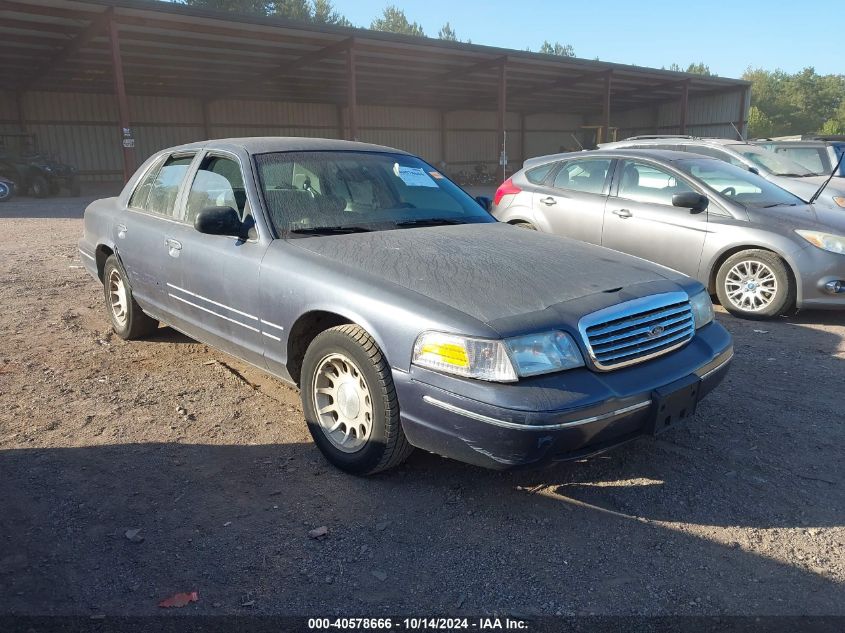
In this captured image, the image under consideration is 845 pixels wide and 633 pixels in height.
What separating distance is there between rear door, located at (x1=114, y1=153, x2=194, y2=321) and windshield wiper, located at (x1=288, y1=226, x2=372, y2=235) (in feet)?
4.19

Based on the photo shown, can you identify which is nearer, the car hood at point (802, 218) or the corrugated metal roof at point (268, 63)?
A: the car hood at point (802, 218)

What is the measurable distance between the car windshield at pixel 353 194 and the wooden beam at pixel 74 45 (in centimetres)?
1540

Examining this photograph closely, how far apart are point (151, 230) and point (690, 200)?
449 cm

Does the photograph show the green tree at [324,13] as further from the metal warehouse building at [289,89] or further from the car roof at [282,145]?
the car roof at [282,145]

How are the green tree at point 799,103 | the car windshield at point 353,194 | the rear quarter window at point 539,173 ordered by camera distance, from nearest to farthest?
the car windshield at point 353,194 < the rear quarter window at point 539,173 < the green tree at point 799,103

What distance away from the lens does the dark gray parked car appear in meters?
2.60

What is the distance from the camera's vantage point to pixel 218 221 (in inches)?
138

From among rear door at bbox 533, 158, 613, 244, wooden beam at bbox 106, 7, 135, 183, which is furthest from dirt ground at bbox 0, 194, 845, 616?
wooden beam at bbox 106, 7, 135, 183

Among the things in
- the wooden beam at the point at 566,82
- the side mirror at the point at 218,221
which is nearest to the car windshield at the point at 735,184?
the side mirror at the point at 218,221

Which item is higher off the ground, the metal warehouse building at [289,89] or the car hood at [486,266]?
the metal warehouse building at [289,89]

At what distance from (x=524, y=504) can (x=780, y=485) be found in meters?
1.24

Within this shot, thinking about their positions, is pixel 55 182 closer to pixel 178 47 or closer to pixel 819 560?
pixel 178 47

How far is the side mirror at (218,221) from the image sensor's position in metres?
3.50

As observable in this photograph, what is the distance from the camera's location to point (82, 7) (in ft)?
51.8
